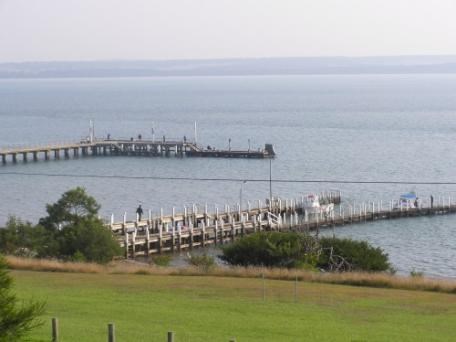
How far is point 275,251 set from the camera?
3469 cm

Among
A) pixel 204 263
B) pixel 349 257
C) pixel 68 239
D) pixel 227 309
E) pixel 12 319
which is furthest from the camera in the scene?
pixel 68 239

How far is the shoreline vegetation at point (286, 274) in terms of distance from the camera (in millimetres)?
25766

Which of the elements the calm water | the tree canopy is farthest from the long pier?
the tree canopy

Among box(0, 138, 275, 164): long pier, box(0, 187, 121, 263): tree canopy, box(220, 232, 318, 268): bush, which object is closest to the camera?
box(220, 232, 318, 268): bush

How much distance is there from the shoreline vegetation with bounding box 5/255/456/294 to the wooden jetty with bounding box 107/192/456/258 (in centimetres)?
2051

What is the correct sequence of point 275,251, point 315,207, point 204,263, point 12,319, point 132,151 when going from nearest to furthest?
point 12,319
point 204,263
point 275,251
point 315,207
point 132,151

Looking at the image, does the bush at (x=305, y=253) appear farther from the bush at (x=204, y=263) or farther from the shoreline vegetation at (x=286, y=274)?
the shoreline vegetation at (x=286, y=274)

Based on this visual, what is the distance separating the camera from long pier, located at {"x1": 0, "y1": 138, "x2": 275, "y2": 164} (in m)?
110

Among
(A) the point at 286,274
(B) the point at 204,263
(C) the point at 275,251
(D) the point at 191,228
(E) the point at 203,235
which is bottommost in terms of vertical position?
(E) the point at 203,235

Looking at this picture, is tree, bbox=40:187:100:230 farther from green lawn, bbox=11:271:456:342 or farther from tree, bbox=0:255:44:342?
tree, bbox=0:255:44:342

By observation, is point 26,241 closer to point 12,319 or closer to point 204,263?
point 204,263

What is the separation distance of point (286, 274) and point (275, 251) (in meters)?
7.38

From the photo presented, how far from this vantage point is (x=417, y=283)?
84.5 ft

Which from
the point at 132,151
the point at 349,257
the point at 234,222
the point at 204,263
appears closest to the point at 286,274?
the point at 204,263
